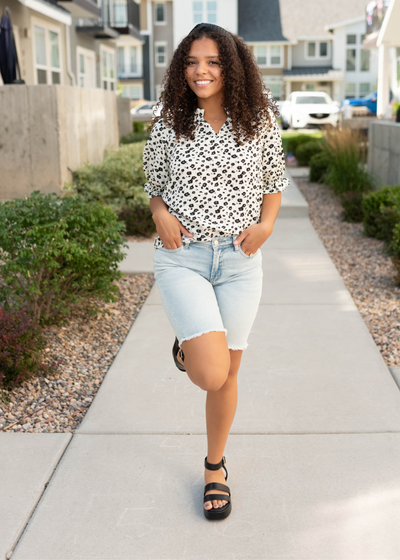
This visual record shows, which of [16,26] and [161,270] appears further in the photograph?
[16,26]

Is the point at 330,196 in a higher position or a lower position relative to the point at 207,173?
lower

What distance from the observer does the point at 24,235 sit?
456cm

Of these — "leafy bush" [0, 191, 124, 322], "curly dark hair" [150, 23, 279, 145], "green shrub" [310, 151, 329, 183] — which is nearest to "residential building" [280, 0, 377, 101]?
"green shrub" [310, 151, 329, 183]

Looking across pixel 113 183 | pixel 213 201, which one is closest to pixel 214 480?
pixel 213 201

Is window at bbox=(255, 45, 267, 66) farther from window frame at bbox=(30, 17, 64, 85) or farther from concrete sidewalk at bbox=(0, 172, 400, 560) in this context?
concrete sidewalk at bbox=(0, 172, 400, 560)

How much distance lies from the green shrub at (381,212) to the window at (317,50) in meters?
43.1

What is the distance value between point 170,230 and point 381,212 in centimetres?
535

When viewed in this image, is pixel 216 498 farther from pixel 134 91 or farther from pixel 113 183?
pixel 134 91

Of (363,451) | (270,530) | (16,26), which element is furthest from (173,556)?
(16,26)

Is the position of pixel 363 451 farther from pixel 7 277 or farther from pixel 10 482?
pixel 7 277

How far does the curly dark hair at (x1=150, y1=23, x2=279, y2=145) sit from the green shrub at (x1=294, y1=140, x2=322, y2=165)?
45.0ft

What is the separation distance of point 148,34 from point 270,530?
151ft

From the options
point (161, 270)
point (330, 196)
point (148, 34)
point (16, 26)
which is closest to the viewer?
point (161, 270)

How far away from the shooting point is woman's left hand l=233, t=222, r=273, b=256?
2.55m
